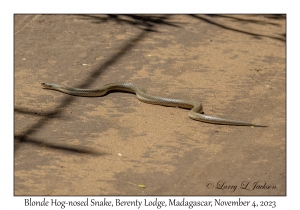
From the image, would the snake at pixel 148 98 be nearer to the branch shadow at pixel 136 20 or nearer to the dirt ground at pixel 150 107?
the dirt ground at pixel 150 107

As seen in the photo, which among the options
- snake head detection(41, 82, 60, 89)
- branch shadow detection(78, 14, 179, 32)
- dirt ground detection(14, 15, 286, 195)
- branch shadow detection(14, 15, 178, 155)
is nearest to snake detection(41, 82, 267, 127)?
snake head detection(41, 82, 60, 89)

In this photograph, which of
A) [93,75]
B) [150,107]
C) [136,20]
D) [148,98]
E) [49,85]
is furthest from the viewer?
[136,20]

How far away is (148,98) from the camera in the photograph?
1031 centimetres

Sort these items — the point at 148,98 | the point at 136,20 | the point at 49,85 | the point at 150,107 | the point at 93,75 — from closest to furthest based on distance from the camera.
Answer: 1. the point at 150,107
2. the point at 148,98
3. the point at 49,85
4. the point at 93,75
5. the point at 136,20

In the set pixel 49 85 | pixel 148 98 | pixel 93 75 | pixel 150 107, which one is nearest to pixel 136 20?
pixel 93 75

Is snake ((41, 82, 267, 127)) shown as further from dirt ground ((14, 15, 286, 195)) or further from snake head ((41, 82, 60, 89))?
dirt ground ((14, 15, 286, 195))

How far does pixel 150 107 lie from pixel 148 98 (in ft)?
0.64

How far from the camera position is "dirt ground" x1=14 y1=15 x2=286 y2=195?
7.73 metres

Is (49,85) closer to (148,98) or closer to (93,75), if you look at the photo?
(93,75)

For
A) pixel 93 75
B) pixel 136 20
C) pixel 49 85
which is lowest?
pixel 49 85

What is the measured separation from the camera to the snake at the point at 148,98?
9477 mm

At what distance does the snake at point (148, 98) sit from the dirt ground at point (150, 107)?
107 millimetres

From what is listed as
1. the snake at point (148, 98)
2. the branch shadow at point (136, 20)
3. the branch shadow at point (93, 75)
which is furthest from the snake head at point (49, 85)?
the branch shadow at point (136, 20)
